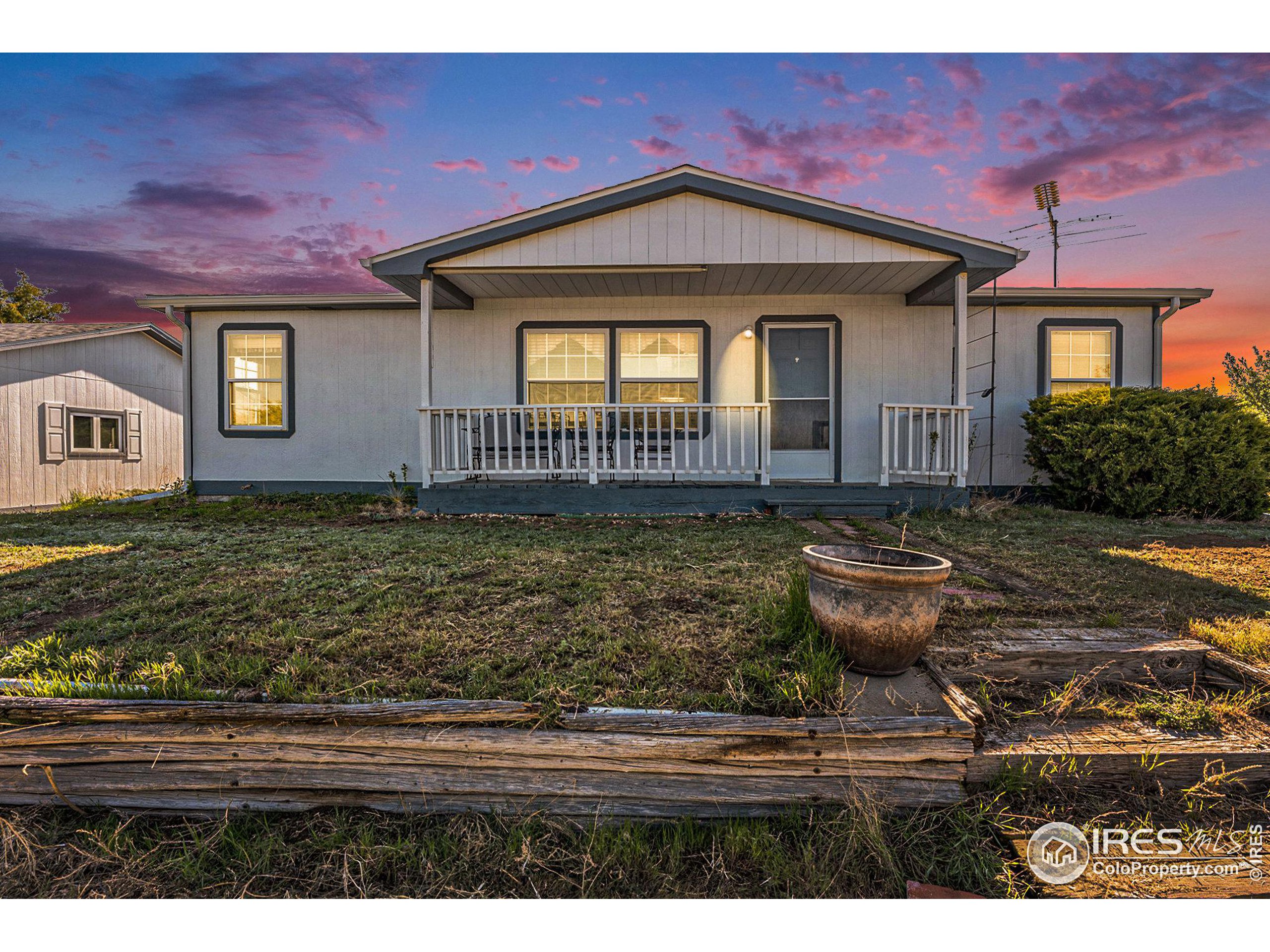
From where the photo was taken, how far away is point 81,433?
1073cm

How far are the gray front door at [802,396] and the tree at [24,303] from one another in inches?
1080

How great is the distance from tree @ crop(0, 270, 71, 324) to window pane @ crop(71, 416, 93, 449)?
594 inches

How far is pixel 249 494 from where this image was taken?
25.8 ft

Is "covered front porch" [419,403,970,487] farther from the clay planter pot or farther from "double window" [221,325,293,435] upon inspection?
the clay planter pot

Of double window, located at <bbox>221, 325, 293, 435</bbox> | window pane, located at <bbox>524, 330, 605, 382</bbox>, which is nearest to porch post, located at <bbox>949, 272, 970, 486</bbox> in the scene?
window pane, located at <bbox>524, 330, 605, 382</bbox>

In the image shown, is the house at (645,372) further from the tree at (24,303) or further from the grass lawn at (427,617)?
the tree at (24,303)

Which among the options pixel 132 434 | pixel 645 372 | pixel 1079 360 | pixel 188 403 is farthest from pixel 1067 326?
pixel 132 434

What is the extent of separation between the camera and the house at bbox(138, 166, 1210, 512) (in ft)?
22.2

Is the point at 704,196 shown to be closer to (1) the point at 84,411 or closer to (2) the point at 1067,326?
(2) the point at 1067,326

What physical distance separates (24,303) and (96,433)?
1656 cm

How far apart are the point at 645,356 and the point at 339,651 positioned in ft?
20.3

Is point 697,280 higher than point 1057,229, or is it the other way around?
point 1057,229
